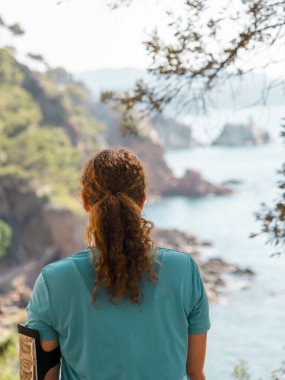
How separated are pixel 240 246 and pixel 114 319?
26.0 meters

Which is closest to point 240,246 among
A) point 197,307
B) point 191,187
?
point 191,187

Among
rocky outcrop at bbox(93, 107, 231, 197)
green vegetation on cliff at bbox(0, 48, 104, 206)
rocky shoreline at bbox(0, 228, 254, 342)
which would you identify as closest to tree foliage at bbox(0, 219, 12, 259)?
rocky shoreline at bbox(0, 228, 254, 342)

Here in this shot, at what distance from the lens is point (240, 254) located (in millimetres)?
25344

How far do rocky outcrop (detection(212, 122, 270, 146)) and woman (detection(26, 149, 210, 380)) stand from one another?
4988 centimetres

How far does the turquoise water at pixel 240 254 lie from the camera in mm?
14891

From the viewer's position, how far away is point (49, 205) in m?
18.0

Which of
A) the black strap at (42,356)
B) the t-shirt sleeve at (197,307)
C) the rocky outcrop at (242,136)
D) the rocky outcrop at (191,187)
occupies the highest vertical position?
the rocky outcrop at (242,136)

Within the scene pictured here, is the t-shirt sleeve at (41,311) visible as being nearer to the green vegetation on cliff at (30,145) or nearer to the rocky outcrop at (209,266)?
the rocky outcrop at (209,266)

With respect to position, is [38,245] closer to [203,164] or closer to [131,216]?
[131,216]

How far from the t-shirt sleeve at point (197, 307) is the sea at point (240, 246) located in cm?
15

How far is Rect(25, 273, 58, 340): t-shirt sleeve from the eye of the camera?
1100 millimetres

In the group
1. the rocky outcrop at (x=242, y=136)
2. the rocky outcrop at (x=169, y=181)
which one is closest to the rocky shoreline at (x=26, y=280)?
the rocky outcrop at (x=169, y=181)

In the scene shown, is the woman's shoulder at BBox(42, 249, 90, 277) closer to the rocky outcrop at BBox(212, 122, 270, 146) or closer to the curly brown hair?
the curly brown hair

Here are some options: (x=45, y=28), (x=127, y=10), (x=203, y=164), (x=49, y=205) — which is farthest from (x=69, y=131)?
(x=127, y=10)
